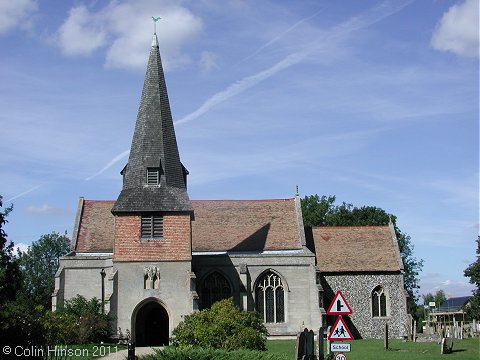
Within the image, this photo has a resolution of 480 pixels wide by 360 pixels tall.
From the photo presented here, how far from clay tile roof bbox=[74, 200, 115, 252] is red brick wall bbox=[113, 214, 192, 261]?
5.37 meters

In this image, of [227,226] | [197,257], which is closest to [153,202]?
[197,257]

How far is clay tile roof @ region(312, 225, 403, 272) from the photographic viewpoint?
47688 mm

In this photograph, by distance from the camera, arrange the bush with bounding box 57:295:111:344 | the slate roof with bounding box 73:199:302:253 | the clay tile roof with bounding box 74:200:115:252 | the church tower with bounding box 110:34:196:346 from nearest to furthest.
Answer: the bush with bounding box 57:295:111:344, the church tower with bounding box 110:34:196:346, the clay tile roof with bounding box 74:200:115:252, the slate roof with bounding box 73:199:302:253

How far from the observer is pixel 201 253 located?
4562 cm

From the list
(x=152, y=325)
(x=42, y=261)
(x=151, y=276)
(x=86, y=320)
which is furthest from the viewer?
(x=42, y=261)

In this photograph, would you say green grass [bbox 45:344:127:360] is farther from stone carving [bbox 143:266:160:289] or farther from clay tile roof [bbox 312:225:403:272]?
clay tile roof [bbox 312:225:403:272]

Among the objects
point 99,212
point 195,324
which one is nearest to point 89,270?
point 99,212

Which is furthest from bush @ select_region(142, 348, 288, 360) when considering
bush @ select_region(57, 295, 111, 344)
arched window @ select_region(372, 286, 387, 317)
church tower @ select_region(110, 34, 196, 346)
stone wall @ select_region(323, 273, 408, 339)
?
arched window @ select_region(372, 286, 387, 317)

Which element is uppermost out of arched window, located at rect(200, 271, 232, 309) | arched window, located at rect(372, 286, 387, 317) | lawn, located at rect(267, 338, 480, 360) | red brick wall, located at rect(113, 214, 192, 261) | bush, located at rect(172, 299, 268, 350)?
red brick wall, located at rect(113, 214, 192, 261)

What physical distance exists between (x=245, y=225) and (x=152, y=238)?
9264 mm

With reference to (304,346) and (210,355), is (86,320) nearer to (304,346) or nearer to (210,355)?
(210,355)

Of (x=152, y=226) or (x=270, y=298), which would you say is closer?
(x=152, y=226)

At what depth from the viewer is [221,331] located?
82.5 ft

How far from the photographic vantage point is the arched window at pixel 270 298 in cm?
4444
